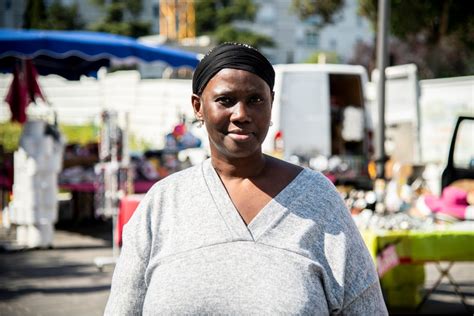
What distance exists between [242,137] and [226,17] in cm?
8315

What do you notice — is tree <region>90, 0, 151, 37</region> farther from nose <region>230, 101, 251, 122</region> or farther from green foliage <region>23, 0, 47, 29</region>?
nose <region>230, 101, 251, 122</region>

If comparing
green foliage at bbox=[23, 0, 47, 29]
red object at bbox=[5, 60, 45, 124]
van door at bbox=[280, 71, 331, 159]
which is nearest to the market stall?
red object at bbox=[5, 60, 45, 124]

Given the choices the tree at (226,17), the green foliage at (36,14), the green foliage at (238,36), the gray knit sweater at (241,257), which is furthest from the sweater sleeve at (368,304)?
the tree at (226,17)

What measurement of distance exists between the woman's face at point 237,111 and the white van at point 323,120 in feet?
34.8

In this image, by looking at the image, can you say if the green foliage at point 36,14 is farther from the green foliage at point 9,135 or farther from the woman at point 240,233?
the woman at point 240,233

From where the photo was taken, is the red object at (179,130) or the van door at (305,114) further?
the van door at (305,114)

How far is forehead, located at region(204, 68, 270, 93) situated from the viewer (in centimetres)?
239

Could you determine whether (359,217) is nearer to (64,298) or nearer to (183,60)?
(64,298)

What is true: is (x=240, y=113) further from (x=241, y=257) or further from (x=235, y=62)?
(x=241, y=257)

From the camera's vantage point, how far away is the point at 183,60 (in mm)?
13148

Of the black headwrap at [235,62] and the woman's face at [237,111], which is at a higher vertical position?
the black headwrap at [235,62]

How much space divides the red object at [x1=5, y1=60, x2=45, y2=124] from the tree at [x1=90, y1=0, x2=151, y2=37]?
6933 centimetres

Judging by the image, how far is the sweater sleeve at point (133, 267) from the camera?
93.9 inches

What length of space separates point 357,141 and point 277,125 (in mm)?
1799
